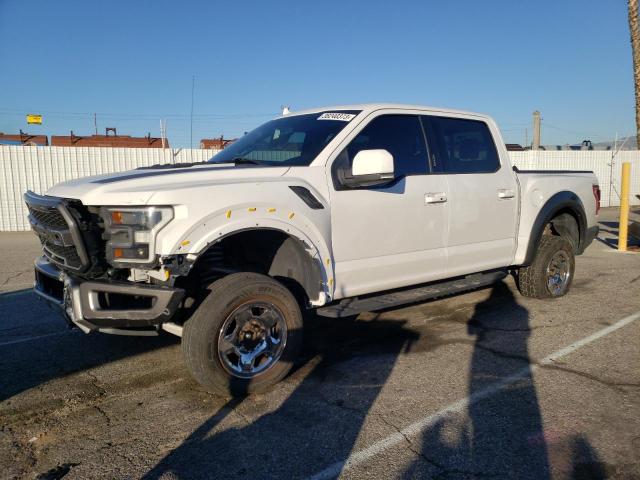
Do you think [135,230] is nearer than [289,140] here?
Yes

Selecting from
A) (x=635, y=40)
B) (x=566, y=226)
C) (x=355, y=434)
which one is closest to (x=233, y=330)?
(x=355, y=434)

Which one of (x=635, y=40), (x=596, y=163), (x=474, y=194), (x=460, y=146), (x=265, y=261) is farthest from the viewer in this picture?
(x=596, y=163)

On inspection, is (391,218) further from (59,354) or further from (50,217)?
(59,354)

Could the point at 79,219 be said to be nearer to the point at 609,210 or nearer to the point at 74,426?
Answer: the point at 74,426

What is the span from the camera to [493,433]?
3.16 metres

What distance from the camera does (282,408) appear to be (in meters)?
3.54

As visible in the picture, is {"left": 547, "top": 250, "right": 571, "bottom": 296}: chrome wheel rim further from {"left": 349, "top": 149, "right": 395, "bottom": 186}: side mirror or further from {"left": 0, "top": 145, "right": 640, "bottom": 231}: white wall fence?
{"left": 0, "top": 145, "right": 640, "bottom": 231}: white wall fence

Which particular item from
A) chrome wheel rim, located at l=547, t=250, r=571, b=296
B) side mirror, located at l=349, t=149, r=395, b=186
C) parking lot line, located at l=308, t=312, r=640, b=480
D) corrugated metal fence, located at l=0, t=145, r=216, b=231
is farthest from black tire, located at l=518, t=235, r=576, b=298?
corrugated metal fence, located at l=0, t=145, r=216, b=231

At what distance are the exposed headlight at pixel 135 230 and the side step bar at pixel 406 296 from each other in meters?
1.46

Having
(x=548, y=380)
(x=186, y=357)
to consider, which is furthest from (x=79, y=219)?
(x=548, y=380)

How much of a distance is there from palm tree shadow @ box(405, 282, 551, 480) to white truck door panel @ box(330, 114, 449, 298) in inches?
38.0

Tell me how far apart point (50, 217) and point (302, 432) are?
7.46ft

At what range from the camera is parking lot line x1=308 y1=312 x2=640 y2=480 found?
2832mm

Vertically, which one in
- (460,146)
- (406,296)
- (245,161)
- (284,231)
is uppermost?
(460,146)
